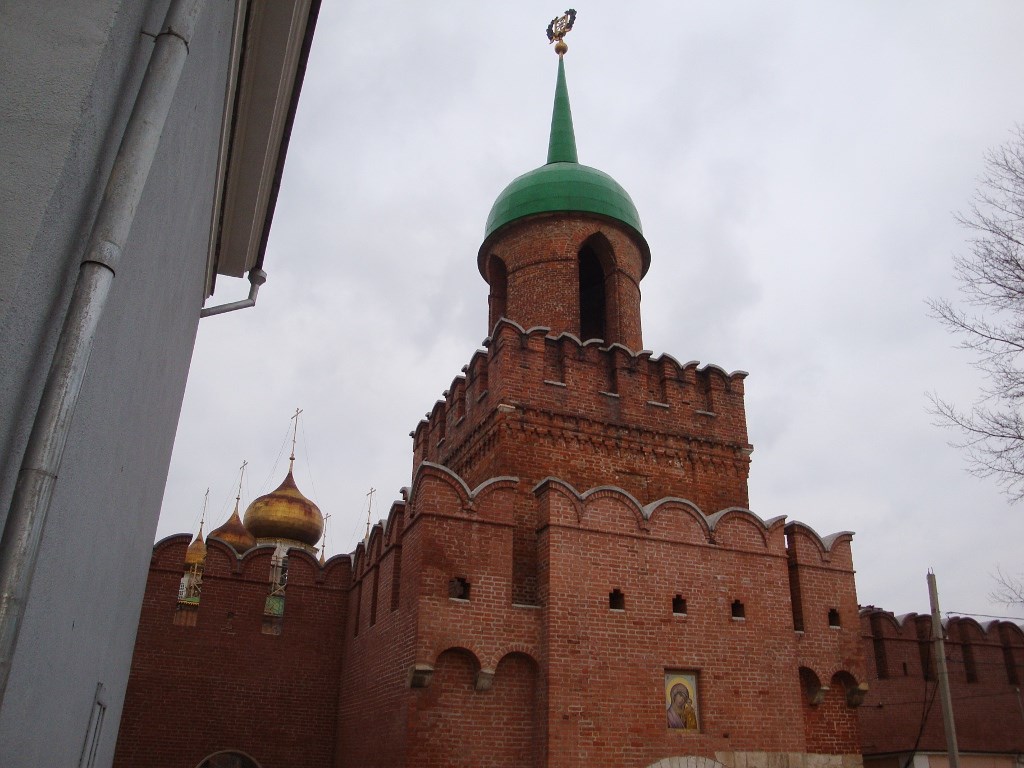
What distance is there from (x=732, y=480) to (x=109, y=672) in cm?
1059

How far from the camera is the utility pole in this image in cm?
1323

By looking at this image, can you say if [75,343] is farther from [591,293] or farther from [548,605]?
[591,293]

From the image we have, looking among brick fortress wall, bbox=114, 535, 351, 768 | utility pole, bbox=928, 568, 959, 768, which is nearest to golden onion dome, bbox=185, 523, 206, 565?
brick fortress wall, bbox=114, 535, 351, 768

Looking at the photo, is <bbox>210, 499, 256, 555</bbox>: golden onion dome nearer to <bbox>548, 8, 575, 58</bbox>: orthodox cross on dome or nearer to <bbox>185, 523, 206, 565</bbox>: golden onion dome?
<bbox>185, 523, 206, 565</bbox>: golden onion dome

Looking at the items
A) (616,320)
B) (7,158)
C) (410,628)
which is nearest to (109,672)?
(7,158)

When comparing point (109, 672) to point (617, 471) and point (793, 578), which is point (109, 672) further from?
point (793, 578)

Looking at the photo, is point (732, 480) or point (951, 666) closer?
point (732, 480)

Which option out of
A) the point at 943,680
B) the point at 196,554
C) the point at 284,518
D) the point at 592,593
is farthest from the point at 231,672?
the point at 196,554

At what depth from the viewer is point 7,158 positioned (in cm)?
188

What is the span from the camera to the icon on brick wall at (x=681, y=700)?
10296 millimetres

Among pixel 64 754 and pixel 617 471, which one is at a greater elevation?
pixel 617 471

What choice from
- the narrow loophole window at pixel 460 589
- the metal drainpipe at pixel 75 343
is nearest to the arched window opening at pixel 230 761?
the narrow loophole window at pixel 460 589

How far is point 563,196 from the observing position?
15695 millimetres

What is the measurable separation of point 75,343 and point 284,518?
2575 cm
